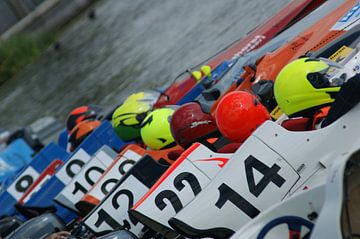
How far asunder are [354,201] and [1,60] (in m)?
16.5

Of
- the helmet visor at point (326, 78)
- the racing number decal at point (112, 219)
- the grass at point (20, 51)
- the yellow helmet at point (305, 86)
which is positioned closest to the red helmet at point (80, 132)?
the racing number decal at point (112, 219)

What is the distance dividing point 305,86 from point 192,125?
1009 millimetres

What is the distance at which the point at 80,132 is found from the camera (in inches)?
290

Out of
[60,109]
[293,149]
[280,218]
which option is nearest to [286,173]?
[293,149]

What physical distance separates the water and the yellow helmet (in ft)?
17.8

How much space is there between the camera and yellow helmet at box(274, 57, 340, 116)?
3.85 metres

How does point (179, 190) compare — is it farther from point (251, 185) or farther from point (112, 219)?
point (112, 219)

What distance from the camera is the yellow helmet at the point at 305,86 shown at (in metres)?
3.85

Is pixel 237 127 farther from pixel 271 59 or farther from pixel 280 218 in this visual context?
pixel 271 59

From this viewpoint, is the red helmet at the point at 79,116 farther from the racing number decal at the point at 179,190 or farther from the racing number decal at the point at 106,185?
the racing number decal at the point at 179,190

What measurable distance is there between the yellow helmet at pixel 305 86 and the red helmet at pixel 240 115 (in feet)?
0.59

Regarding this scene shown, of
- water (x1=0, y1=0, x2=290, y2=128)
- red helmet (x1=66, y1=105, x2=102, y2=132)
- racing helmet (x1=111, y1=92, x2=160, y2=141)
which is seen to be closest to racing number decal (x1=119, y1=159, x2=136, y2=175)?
racing helmet (x1=111, y1=92, x2=160, y2=141)

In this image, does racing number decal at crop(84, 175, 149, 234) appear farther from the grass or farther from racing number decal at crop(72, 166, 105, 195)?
the grass

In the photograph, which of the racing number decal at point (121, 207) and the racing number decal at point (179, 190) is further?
the racing number decal at point (121, 207)
